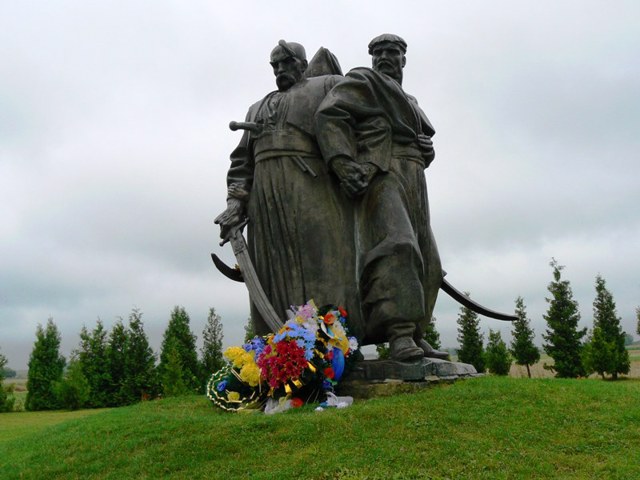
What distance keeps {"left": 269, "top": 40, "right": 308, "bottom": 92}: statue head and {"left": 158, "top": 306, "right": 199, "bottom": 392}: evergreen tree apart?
531 inches

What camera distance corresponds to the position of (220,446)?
4.52 meters

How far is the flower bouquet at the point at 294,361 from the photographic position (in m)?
5.59

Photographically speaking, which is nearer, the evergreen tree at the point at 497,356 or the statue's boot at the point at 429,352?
the statue's boot at the point at 429,352

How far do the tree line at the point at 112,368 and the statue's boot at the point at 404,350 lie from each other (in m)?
13.7

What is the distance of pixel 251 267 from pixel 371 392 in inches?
75.3

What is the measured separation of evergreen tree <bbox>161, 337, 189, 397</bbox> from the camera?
672 inches

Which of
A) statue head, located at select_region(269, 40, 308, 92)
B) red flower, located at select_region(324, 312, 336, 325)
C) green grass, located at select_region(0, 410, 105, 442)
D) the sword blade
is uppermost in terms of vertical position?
statue head, located at select_region(269, 40, 308, 92)

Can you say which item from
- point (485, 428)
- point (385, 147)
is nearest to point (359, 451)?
point (485, 428)

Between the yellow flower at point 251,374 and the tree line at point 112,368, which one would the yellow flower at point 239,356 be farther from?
the tree line at point 112,368

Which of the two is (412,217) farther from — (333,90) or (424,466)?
(424,466)

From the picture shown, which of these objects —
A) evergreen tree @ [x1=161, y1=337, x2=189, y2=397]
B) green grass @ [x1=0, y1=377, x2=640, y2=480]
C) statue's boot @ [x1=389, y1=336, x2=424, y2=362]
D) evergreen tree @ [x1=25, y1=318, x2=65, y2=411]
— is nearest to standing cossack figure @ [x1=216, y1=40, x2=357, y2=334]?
statue's boot @ [x1=389, y1=336, x2=424, y2=362]

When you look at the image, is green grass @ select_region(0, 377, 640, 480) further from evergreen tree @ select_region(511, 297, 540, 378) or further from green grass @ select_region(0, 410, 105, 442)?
evergreen tree @ select_region(511, 297, 540, 378)

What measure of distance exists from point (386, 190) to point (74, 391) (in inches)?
624

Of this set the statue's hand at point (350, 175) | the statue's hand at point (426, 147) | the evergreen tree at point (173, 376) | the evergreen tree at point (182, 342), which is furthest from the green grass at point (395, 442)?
the evergreen tree at point (182, 342)
